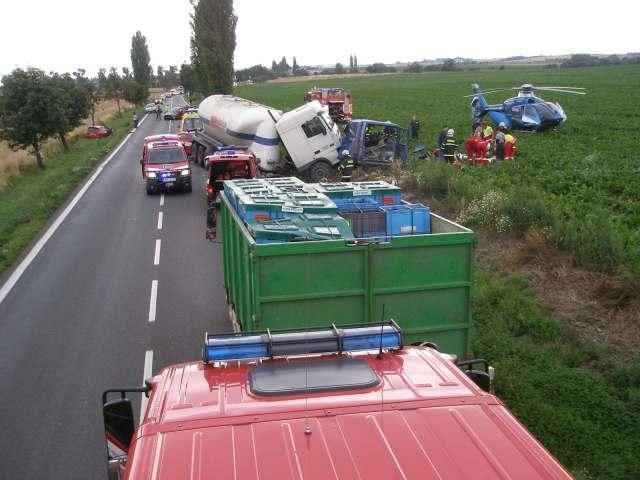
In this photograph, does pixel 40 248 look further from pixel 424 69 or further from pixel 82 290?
pixel 424 69

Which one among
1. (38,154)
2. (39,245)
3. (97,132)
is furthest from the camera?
(97,132)

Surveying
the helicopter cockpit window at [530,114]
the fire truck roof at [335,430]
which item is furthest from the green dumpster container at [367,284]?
the helicopter cockpit window at [530,114]

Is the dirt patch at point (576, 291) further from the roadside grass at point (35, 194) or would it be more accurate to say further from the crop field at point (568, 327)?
the roadside grass at point (35, 194)

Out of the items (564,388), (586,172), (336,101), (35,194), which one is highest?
(336,101)

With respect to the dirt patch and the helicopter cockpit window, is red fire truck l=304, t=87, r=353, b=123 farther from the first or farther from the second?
the dirt patch

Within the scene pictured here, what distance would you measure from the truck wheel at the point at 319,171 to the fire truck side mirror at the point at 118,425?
22.1 m

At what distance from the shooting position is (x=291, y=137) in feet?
85.4

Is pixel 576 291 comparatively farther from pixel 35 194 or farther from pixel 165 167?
pixel 35 194

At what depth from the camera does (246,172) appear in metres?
22.7

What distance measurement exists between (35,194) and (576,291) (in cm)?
2121

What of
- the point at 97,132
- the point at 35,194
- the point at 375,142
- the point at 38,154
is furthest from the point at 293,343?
the point at 97,132

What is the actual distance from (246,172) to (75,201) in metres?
6.64

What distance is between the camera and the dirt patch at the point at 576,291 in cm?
964

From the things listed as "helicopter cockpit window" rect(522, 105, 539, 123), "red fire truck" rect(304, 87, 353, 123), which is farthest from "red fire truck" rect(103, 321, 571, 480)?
"red fire truck" rect(304, 87, 353, 123)
